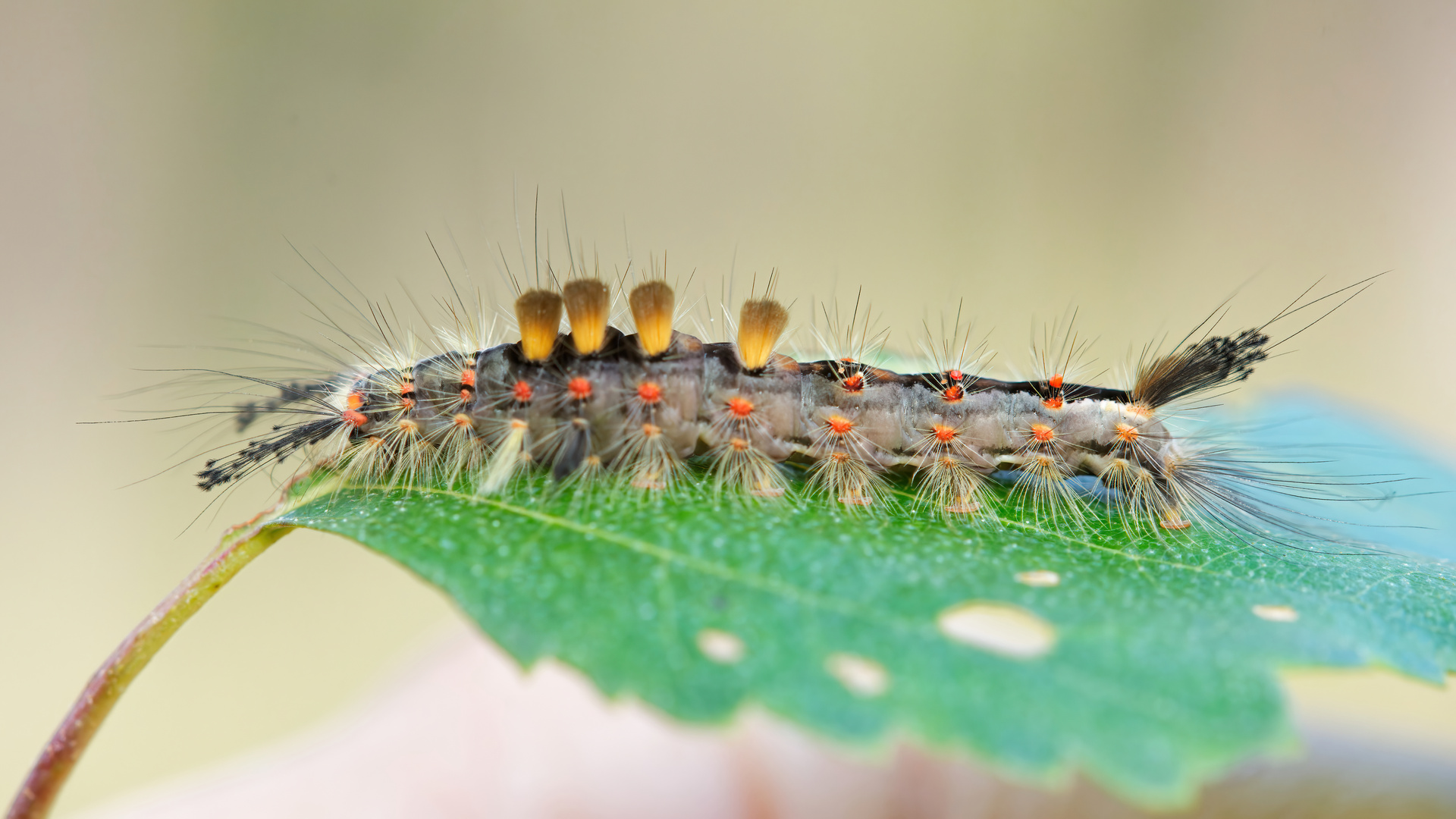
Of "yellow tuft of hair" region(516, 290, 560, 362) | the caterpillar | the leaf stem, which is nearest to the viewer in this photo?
the leaf stem

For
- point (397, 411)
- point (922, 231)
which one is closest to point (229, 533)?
point (397, 411)

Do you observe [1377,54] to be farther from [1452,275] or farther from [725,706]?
[725,706]

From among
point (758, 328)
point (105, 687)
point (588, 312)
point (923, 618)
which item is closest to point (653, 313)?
point (588, 312)

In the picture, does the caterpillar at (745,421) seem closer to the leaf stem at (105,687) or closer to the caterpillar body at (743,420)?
the caterpillar body at (743,420)

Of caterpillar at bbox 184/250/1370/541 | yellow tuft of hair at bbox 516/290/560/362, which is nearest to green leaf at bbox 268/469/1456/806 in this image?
caterpillar at bbox 184/250/1370/541

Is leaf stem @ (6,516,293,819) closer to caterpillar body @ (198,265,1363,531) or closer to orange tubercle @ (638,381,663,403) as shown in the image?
caterpillar body @ (198,265,1363,531)

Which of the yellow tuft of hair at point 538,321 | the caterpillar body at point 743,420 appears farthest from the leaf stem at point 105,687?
the yellow tuft of hair at point 538,321
